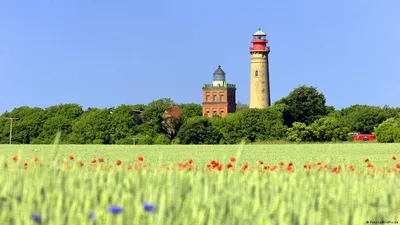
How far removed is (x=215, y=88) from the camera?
465 ft

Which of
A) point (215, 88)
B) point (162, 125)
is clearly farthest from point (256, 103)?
point (162, 125)

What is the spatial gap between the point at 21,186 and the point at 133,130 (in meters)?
92.7

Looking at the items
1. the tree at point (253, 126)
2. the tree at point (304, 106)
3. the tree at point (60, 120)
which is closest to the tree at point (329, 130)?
the tree at point (253, 126)

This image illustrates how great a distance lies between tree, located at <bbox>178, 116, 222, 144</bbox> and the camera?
316ft

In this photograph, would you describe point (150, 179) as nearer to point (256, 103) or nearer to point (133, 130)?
point (133, 130)

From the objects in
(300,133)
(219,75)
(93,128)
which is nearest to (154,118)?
(93,128)

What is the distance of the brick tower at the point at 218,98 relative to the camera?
139 meters

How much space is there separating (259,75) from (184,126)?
29.5 meters

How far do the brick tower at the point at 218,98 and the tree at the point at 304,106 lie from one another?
30049 millimetres

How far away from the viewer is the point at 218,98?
460ft

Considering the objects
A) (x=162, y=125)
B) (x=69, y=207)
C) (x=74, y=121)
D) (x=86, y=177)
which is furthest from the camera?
(x=162, y=125)

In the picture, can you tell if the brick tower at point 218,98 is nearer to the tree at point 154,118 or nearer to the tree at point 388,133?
the tree at point 154,118

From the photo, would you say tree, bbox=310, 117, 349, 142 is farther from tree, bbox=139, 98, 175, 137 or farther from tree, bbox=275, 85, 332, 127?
tree, bbox=139, 98, 175, 137

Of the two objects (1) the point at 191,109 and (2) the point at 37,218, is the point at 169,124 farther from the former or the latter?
(2) the point at 37,218
